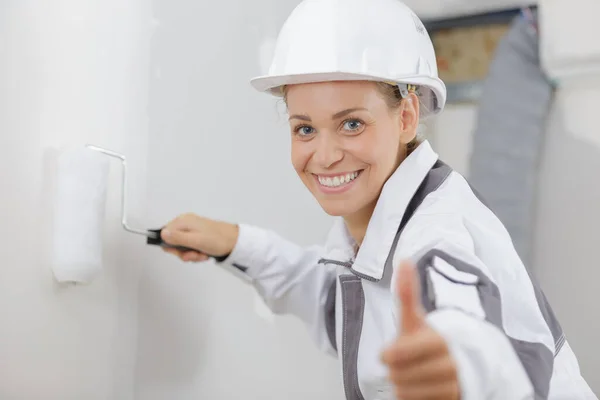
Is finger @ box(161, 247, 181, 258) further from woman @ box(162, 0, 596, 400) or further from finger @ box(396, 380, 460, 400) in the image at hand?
finger @ box(396, 380, 460, 400)

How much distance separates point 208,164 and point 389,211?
0.34 metres

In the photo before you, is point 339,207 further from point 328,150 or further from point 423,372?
point 423,372

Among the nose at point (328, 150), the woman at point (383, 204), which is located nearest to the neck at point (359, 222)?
the woman at point (383, 204)

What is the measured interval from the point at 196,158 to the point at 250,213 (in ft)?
0.47

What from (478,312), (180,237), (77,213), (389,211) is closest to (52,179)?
(77,213)

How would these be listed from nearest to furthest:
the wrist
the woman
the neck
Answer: the woman, the neck, the wrist

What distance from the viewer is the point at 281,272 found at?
1025 mm

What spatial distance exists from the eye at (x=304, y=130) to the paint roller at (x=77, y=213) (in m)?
0.23

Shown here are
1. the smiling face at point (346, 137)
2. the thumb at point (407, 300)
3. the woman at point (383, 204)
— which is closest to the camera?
the thumb at point (407, 300)

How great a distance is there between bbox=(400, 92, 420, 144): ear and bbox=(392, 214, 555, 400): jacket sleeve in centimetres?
14

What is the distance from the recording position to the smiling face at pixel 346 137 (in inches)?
30.7

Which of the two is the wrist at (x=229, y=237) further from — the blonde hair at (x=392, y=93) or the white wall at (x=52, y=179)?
the blonde hair at (x=392, y=93)

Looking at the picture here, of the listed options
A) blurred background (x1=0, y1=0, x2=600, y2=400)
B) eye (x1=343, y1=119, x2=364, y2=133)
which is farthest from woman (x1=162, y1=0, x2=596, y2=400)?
blurred background (x1=0, y1=0, x2=600, y2=400)

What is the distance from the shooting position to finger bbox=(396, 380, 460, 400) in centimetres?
48
